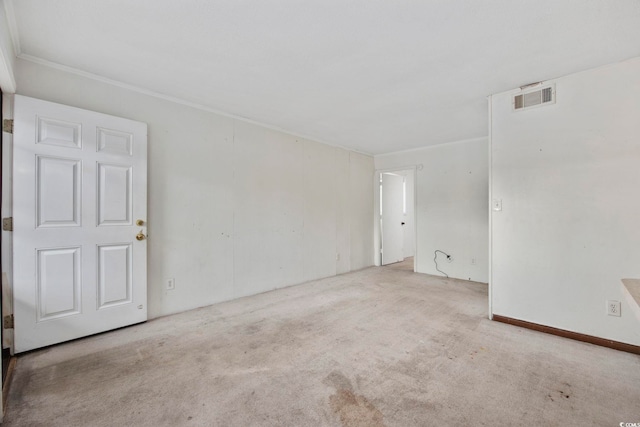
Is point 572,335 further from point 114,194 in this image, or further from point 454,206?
point 114,194

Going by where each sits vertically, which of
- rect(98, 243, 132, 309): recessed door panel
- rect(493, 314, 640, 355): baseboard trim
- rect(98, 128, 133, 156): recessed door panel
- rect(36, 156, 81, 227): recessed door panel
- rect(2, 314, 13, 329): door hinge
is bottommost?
rect(493, 314, 640, 355): baseboard trim

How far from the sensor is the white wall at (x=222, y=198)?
2895 mm

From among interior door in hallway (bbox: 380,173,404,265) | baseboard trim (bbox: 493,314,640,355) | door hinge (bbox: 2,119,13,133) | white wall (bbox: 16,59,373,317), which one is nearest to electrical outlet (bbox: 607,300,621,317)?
baseboard trim (bbox: 493,314,640,355)

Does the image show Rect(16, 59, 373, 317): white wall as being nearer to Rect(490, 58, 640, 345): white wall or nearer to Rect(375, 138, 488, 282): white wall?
Rect(375, 138, 488, 282): white wall

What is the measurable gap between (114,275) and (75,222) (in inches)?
22.9

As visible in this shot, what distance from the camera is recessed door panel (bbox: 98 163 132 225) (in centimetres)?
255

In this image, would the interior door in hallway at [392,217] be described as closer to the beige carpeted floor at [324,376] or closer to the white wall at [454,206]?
the white wall at [454,206]

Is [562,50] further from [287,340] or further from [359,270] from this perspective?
[359,270]

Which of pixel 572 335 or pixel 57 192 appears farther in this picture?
pixel 572 335

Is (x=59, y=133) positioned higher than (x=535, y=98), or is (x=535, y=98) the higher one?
(x=535, y=98)

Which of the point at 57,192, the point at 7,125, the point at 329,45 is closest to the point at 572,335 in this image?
the point at 329,45

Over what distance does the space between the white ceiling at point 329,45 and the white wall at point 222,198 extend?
25 cm

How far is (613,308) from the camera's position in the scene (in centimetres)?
236

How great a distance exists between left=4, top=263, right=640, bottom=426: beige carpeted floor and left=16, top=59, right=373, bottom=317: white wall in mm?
631
